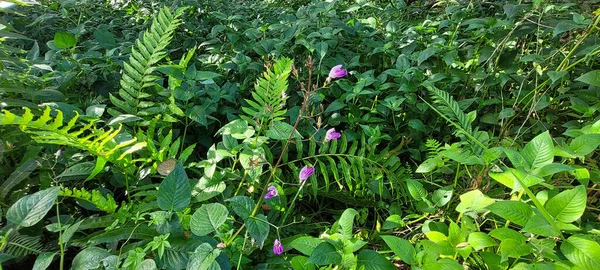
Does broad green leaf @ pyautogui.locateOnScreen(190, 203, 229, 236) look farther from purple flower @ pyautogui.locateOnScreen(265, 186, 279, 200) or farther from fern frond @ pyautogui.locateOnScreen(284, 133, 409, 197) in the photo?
fern frond @ pyautogui.locateOnScreen(284, 133, 409, 197)

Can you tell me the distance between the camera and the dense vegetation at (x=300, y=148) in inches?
29.7

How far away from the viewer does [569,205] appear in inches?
27.1

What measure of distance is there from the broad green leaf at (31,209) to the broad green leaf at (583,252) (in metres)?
0.97

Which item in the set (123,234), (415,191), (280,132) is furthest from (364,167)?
(123,234)

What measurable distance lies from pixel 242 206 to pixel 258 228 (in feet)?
0.21

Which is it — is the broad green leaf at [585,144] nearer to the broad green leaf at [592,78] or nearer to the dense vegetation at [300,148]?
the dense vegetation at [300,148]

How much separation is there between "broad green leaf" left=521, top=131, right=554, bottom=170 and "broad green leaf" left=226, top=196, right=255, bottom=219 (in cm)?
60

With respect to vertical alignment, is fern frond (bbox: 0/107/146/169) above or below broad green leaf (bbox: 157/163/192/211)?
above

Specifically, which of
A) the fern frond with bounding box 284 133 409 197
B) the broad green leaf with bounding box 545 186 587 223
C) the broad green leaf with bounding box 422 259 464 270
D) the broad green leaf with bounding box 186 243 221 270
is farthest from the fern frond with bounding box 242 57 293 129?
the broad green leaf with bounding box 545 186 587 223

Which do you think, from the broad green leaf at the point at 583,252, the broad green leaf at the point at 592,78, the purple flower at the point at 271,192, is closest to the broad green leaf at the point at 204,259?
the purple flower at the point at 271,192

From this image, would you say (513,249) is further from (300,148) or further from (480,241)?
(300,148)

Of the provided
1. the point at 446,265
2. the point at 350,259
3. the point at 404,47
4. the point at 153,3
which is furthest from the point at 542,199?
the point at 153,3

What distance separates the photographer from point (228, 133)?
3.26ft

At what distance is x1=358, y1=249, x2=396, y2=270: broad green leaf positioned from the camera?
77 centimetres
